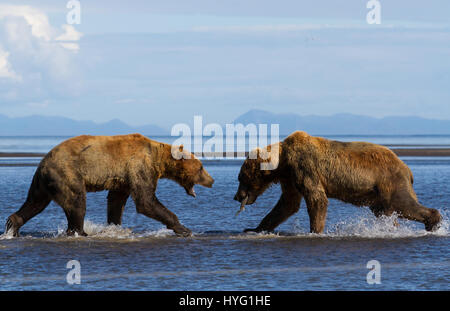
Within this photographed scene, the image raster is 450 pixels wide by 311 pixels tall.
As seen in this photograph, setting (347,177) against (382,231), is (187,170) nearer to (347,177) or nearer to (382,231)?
(347,177)

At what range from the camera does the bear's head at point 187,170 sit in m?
13.3

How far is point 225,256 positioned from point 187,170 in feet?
8.86

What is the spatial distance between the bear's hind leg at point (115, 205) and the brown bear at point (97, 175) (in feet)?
0.06

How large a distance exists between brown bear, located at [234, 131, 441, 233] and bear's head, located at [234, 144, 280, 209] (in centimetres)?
3

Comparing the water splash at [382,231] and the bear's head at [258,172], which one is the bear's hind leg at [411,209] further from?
the bear's head at [258,172]

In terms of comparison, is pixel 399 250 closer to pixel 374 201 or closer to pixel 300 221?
pixel 374 201

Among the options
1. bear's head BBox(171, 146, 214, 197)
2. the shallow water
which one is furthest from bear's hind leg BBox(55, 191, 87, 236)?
bear's head BBox(171, 146, 214, 197)

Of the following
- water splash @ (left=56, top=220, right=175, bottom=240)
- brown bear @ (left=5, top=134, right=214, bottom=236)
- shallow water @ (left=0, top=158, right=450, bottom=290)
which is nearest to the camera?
shallow water @ (left=0, top=158, right=450, bottom=290)

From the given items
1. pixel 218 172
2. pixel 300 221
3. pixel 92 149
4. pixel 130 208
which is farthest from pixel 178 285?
pixel 218 172

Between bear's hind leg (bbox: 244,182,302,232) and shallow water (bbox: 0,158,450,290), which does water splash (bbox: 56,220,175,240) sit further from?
bear's hind leg (bbox: 244,182,302,232)

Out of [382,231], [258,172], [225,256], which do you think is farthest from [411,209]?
[225,256]

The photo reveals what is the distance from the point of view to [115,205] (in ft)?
43.6

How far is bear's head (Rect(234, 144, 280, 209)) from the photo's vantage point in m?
13.0

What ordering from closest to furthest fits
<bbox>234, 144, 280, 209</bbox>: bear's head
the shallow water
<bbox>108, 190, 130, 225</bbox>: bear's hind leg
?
1. the shallow water
2. <bbox>234, 144, 280, 209</bbox>: bear's head
3. <bbox>108, 190, 130, 225</bbox>: bear's hind leg
